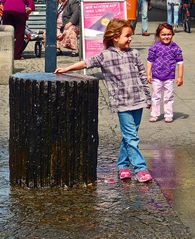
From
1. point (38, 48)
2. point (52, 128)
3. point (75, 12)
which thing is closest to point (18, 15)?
point (38, 48)

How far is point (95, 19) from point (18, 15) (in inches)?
110

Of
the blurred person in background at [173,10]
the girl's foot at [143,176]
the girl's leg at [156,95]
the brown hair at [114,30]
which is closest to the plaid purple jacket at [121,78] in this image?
the brown hair at [114,30]

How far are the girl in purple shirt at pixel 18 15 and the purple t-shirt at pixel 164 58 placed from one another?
6171 mm

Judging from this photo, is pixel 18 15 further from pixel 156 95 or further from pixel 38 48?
pixel 156 95

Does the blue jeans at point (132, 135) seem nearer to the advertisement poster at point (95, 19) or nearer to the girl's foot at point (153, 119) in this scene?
the girl's foot at point (153, 119)

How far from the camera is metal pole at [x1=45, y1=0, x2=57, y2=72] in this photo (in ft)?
24.3

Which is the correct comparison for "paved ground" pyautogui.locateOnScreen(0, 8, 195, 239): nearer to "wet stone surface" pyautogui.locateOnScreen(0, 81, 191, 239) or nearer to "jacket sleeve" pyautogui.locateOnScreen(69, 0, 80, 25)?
"wet stone surface" pyautogui.locateOnScreen(0, 81, 191, 239)

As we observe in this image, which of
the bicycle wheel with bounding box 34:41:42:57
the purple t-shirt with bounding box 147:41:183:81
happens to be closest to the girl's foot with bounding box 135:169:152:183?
the purple t-shirt with bounding box 147:41:183:81

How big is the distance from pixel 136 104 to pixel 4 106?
4286 millimetres

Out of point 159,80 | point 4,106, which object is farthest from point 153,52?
point 4,106

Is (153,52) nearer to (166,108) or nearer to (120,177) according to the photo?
(166,108)

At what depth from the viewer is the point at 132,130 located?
6555 mm

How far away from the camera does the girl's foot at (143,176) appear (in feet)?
21.3

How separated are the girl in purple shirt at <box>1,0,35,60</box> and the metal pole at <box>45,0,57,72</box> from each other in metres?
7.01
